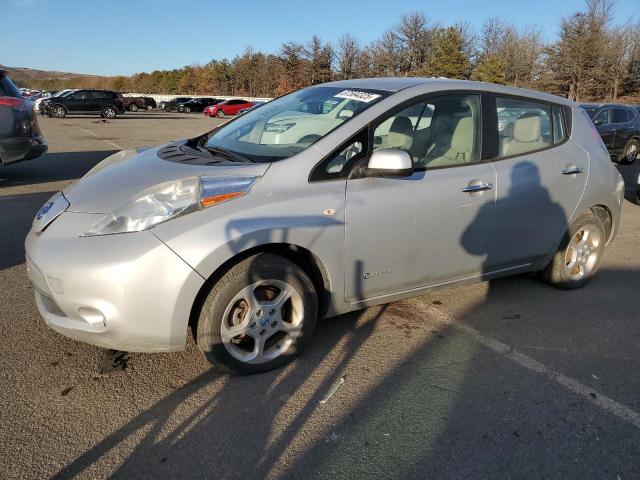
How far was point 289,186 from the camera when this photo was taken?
9.31 ft

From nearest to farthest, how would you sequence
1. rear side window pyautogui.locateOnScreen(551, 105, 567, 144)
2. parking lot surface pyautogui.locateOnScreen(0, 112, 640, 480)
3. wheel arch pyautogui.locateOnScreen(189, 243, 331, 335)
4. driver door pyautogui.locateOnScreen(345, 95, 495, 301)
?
parking lot surface pyautogui.locateOnScreen(0, 112, 640, 480) < wheel arch pyautogui.locateOnScreen(189, 243, 331, 335) < driver door pyautogui.locateOnScreen(345, 95, 495, 301) < rear side window pyautogui.locateOnScreen(551, 105, 567, 144)

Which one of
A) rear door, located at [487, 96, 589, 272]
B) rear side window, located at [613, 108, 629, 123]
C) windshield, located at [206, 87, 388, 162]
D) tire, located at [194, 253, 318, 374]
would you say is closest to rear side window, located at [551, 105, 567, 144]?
rear door, located at [487, 96, 589, 272]

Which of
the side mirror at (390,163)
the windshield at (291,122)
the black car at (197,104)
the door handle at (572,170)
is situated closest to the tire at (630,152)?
the door handle at (572,170)

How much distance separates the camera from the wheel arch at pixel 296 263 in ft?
8.87

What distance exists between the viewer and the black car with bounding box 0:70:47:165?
776 cm

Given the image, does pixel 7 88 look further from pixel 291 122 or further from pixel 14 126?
pixel 291 122

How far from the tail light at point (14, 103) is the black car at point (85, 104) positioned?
27.1 metres

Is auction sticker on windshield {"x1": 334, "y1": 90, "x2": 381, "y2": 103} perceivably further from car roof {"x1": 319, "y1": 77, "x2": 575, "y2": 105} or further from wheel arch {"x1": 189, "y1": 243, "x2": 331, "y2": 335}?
wheel arch {"x1": 189, "y1": 243, "x2": 331, "y2": 335}

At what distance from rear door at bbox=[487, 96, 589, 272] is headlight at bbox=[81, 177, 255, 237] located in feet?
6.23

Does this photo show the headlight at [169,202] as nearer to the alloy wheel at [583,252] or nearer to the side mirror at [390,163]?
the side mirror at [390,163]

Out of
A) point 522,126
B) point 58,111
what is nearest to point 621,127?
point 522,126

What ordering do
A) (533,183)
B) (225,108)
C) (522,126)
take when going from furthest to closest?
(225,108) → (522,126) → (533,183)

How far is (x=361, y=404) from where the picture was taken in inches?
106

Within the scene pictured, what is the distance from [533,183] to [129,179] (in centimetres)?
278
